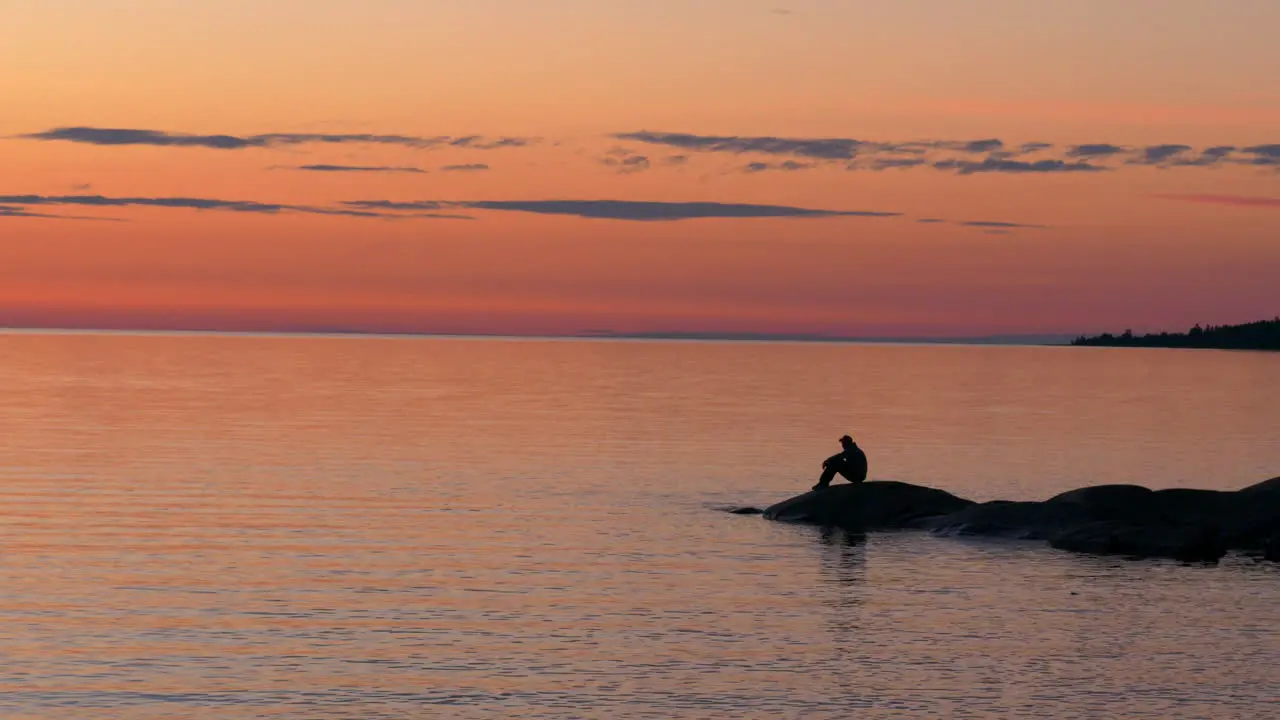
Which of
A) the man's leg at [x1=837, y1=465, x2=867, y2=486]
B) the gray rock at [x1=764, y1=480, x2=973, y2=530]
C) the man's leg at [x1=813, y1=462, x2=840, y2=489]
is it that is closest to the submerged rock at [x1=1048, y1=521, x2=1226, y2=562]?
the gray rock at [x1=764, y1=480, x2=973, y2=530]

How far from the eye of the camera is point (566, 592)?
34.6 metres

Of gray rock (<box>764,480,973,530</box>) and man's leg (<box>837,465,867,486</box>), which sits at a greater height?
man's leg (<box>837,465,867,486</box>)

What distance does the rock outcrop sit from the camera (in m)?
42.2

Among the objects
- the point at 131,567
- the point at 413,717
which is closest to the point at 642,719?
the point at 413,717

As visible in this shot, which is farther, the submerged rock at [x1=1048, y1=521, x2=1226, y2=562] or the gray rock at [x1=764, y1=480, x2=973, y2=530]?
the gray rock at [x1=764, y1=480, x2=973, y2=530]

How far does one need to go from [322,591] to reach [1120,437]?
2469 inches

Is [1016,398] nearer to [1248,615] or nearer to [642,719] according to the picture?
[1248,615]

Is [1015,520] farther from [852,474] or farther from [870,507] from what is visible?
[852,474]

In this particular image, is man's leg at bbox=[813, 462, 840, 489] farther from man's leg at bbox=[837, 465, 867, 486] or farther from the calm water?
the calm water

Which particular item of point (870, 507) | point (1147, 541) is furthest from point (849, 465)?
point (1147, 541)

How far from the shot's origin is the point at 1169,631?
101 ft

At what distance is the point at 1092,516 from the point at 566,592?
17.4 m

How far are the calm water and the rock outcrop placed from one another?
1.40 meters

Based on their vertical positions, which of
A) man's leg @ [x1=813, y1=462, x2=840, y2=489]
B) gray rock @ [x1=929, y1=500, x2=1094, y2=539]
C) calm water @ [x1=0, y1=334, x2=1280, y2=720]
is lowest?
calm water @ [x1=0, y1=334, x2=1280, y2=720]
